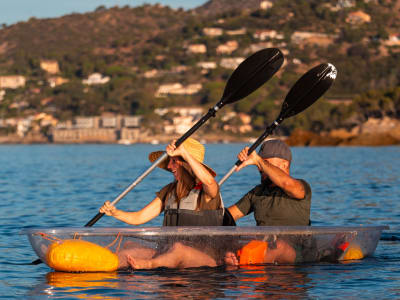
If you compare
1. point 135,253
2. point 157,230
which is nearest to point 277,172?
point 157,230

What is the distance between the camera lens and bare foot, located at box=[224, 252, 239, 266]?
9.42m

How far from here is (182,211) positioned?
9.15 metres

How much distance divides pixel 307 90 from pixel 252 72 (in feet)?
2.56

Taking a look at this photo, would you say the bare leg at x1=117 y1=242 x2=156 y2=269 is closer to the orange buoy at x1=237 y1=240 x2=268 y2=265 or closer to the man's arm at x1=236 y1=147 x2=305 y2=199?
the orange buoy at x1=237 y1=240 x2=268 y2=265

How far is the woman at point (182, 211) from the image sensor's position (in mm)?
8859

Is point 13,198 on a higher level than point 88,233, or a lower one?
lower

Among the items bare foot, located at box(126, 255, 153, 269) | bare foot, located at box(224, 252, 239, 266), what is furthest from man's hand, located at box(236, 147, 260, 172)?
bare foot, located at box(126, 255, 153, 269)

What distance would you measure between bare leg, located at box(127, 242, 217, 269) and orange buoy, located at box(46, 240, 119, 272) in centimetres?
24

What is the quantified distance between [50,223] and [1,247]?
434cm

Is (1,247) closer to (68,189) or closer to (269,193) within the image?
(269,193)

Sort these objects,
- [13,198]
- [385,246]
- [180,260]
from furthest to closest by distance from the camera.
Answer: [13,198]
[385,246]
[180,260]

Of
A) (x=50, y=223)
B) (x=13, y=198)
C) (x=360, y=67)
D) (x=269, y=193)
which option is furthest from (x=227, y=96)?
(x=360, y=67)

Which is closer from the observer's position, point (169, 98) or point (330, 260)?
point (330, 260)

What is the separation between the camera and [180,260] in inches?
367
